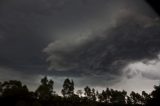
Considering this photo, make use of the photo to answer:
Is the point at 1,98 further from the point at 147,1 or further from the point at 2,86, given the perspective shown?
the point at 147,1

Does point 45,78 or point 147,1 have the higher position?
point 45,78

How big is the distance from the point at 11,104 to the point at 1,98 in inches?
207

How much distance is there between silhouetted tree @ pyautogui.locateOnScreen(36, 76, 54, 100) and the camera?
9031 cm

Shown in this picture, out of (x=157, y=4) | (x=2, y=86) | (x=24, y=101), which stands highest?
(x=2, y=86)

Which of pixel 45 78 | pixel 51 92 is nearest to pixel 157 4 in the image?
pixel 51 92

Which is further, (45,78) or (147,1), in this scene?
(45,78)

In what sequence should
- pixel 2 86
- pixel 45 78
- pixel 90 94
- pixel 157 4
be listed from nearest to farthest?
pixel 157 4, pixel 2 86, pixel 45 78, pixel 90 94

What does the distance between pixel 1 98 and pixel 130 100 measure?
68.4m

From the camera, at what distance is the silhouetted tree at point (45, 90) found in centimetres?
9031

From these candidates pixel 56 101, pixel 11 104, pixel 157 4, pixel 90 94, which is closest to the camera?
pixel 157 4

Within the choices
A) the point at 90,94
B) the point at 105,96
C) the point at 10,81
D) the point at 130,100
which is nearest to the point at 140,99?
the point at 130,100

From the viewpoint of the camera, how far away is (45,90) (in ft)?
309

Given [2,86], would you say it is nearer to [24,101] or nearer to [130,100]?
[24,101]

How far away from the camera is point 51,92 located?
9919 centimetres
